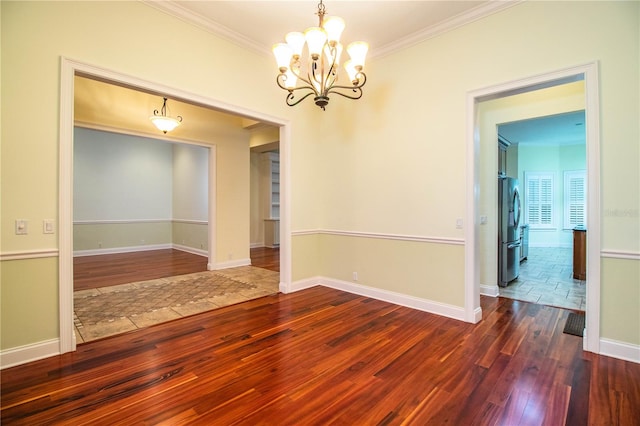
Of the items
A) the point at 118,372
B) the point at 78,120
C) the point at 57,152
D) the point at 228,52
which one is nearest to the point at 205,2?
the point at 228,52

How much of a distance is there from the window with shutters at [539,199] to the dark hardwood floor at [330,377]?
25.0 ft

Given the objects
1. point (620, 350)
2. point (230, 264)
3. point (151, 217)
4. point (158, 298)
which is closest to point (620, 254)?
point (620, 350)

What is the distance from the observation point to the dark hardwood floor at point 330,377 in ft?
6.08

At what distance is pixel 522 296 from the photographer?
434 centimetres

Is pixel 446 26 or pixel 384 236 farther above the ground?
pixel 446 26

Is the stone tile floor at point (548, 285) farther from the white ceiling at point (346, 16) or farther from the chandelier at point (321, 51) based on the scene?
the chandelier at point (321, 51)

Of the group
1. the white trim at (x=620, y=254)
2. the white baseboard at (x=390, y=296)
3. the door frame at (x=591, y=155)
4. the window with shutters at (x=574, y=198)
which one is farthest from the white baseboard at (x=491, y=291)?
the window with shutters at (x=574, y=198)

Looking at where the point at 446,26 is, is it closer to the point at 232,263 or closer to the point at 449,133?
the point at 449,133

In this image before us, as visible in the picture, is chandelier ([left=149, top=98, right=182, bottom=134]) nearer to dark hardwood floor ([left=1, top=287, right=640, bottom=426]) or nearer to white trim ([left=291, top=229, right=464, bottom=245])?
white trim ([left=291, top=229, right=464, bottom=245])

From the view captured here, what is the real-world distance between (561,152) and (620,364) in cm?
900

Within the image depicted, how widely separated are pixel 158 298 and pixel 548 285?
611 centimetres

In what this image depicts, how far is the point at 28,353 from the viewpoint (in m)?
2.43

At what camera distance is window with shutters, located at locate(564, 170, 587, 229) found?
8953 millimetres

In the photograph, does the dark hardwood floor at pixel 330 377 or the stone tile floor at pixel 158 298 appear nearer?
the dark hardwood floor at pixel 330 377
